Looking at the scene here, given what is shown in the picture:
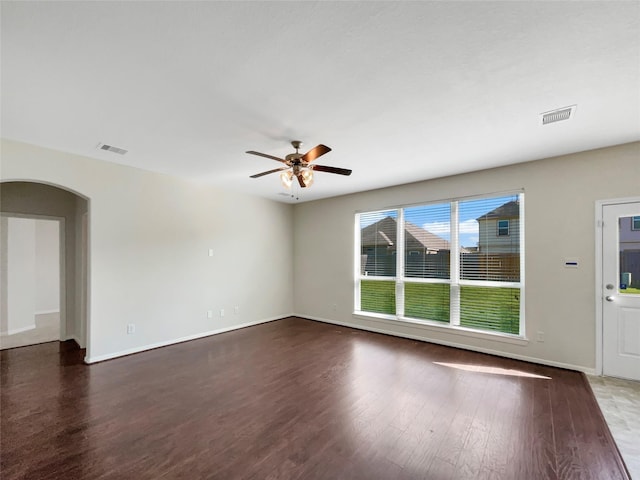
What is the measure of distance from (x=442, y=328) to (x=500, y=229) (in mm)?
1810

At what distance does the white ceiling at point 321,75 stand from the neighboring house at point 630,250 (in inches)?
38.8

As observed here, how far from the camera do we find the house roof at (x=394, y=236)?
4.91 metres

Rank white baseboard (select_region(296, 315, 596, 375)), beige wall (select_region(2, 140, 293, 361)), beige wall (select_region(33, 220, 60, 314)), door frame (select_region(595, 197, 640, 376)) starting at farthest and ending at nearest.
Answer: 1. beige wall (select_region(33, 220, 60, 314))
2. beige wall (select_region(2, 140, 293, 361))
3. white baseboard (select_region(296, 315, 596, 375))
4. door frame (select_region(595, 197, 640, 376))

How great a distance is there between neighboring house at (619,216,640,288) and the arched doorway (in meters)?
7.44

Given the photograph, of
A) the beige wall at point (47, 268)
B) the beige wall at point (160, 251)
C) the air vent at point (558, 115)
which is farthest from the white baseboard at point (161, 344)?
the air vent at point (558, 115)

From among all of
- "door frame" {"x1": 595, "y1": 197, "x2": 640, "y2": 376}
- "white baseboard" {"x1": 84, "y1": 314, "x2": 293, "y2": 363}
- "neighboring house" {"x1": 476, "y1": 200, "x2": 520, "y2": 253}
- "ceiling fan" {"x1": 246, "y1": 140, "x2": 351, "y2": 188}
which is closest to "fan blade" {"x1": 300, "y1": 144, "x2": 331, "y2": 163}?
"ceiling fan" {"x1": 246, "y1": 140, "x2": 351, "y2": 188}

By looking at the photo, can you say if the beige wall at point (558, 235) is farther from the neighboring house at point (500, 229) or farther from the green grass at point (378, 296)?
the green grass at point (378, 296)

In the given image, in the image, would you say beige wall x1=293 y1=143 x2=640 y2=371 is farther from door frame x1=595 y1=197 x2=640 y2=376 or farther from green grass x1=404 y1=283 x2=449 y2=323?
green grass x1=404 y1=283 x2=449 y2=323

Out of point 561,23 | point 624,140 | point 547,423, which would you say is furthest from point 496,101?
point 547,423

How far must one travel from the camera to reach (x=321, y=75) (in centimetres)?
210

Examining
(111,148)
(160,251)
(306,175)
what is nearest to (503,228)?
(306,175)

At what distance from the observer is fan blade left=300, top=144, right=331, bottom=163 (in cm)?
276

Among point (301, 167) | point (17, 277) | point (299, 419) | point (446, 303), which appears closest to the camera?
point (299, 419)

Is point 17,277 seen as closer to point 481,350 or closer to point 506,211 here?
point 481,350
